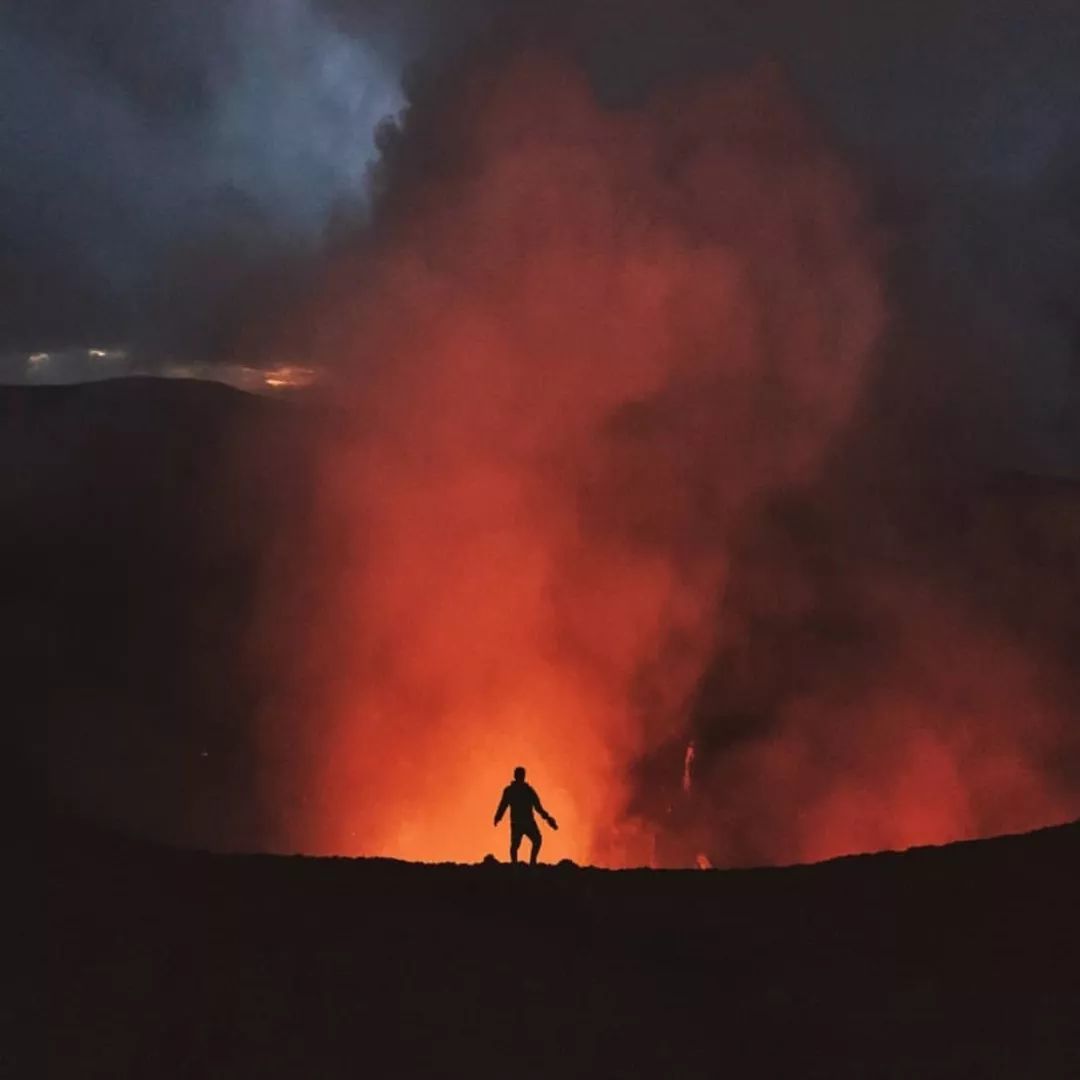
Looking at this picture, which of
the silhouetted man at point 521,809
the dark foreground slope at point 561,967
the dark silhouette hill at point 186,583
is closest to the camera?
the dark foreground slope at point 561,967

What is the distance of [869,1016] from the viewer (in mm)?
6992

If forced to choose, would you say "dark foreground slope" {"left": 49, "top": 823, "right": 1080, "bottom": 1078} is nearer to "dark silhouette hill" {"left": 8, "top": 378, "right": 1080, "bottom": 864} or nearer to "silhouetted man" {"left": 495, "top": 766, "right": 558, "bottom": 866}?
"silhouetted man" {"left": 495, "top": 766, "right": 558, "bottom": 866}

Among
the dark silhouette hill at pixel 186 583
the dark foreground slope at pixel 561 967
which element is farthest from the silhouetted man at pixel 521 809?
the dark silhouette hill at pixel 186 583

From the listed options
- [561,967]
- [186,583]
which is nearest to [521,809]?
[561,967]

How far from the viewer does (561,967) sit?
7.45 m

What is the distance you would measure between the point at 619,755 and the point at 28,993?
1704 centimetres

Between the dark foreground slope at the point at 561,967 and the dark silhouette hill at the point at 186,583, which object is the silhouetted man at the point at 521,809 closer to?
the dark foreground slope at the point at 561,967

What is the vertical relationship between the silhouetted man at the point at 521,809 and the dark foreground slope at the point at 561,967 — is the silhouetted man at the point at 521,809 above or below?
above

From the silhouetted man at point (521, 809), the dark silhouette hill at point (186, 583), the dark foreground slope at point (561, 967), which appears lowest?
the dark foreground slope at point (561, 967)

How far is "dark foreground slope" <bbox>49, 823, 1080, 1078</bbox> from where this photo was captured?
6.63 meters

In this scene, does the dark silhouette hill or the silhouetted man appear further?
the dark silhouette hill

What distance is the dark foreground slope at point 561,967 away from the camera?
663 cm

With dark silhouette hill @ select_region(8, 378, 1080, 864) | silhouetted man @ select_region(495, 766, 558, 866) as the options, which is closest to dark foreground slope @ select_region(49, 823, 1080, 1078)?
silhouetted man @ select_region(495, 766, 558, 866)

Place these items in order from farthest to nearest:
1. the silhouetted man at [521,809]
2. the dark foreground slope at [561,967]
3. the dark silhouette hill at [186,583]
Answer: the dark silhouette hill at [186,583] → the silhouetted man at [521,809] → the dark foreground slope at [561,967]
